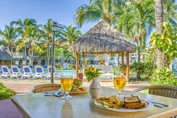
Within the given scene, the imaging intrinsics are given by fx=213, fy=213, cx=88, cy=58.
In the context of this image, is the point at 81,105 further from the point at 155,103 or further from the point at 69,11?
the point at 69,11

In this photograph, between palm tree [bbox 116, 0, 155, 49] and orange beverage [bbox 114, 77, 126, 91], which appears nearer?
orange beverage [bbox 114, 77, 126, 91]

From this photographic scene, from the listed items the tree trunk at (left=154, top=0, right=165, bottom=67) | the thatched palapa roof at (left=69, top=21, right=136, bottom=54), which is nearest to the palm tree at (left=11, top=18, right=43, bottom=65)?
the thatched palapa roof at (left=69, top=21, right=136, bottom=54)

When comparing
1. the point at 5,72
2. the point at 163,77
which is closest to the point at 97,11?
the point at 5,72

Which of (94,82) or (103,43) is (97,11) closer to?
(103,43)

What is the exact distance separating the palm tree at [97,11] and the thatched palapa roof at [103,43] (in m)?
4.05

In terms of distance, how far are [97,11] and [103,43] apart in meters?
5.34

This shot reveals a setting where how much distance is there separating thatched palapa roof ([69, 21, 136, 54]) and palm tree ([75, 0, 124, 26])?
4.05 m

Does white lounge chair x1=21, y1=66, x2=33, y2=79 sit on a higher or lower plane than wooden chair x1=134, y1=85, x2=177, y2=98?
lower

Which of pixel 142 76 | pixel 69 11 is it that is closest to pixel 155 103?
pixel 142 76

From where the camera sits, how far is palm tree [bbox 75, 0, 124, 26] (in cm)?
1638

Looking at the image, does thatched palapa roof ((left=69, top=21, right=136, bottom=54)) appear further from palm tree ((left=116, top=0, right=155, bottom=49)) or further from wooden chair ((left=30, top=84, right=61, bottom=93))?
wooden chair ((left=30, top=84, right=61, bottom=93))

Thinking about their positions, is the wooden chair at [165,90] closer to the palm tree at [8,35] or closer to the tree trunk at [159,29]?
the tree trunk at [159,29]

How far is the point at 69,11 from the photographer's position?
77.5ft

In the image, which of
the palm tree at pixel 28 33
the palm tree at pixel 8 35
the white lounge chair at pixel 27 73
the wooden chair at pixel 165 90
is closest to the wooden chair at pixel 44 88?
the wooden chair at pixel 165 90
